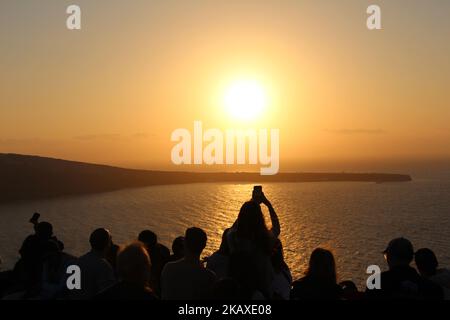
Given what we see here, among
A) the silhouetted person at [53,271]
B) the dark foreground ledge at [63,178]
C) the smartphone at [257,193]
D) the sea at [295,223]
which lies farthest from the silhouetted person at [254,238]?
the dark foreground ledge at [63,178]

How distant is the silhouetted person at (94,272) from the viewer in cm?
550

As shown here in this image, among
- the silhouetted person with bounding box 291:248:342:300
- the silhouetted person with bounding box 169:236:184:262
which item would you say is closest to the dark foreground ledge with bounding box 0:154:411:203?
the silhouetted person with bounding box 169:236:184:262

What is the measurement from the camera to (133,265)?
13.6ft

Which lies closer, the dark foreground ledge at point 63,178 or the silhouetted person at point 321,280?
the silhouetted person at point 321,280

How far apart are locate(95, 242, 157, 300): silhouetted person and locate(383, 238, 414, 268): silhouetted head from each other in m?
2.56

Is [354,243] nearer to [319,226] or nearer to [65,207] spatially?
[319,226]

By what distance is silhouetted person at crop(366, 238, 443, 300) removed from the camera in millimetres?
4934

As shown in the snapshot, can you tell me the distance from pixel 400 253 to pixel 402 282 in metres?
0.30

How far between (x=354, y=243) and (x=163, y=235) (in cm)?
2268

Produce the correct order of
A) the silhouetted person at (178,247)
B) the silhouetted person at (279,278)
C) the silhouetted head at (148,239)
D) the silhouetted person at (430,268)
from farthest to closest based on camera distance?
the silhouetted head at (148,239) → the silhouetted person at (178,247) → the silhouetted person at (430,268) → the silhouetted person at (279,278)

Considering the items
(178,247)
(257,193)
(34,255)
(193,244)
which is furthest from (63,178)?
(193,244)

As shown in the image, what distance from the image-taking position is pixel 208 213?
3408 inches

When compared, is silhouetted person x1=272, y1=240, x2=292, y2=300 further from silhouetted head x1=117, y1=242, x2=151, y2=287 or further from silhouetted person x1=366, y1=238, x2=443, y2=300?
silhouetted head x1=117, y1=242, x2=151, y2=287

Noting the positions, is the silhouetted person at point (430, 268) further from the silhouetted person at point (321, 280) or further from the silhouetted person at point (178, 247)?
the silhouetted person at point (178, 247)
